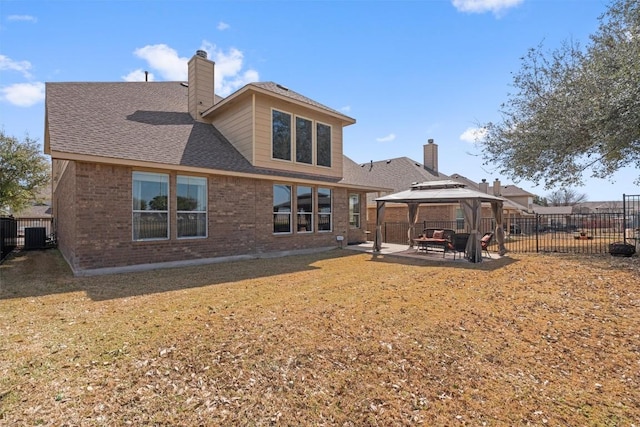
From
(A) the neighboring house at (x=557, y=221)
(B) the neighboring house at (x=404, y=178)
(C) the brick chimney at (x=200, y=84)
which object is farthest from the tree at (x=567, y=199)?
(C) the brick chimney at (x=200, y=84)

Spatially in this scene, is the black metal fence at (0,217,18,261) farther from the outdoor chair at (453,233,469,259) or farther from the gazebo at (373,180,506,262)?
the outdoor chair at (453,233,469,259)

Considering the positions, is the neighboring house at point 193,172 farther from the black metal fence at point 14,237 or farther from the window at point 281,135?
the black metal fence at point 14,237

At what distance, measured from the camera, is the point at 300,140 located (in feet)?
41.8

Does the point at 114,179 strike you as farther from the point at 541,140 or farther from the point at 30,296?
the point at 541,140

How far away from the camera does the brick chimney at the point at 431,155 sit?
2484 cm

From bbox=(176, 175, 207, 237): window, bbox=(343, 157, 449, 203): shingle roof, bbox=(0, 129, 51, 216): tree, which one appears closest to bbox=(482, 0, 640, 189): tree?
bbox=(343, 157, 449, 203): shingle roof

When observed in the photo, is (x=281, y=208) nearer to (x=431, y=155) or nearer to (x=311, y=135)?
(x=311, y=135)

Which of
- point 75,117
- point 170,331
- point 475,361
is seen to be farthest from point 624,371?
point 75,117

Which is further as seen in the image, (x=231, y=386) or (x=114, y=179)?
(x=114, y=179)

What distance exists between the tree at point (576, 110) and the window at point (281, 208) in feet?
31.9

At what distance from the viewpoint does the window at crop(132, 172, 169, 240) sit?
8555mm

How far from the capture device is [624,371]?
3441mm

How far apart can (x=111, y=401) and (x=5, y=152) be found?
2005 cm

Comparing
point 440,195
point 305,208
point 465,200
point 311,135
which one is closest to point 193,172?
point 305,208
